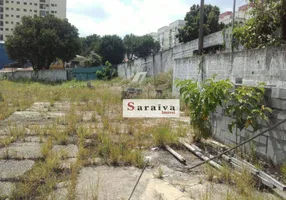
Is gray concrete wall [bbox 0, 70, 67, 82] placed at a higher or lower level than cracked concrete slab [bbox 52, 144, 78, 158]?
higher

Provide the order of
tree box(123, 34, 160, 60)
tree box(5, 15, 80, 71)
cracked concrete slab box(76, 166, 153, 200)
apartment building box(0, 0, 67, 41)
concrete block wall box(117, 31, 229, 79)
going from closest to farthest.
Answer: cracked concrete slab box(76, 166, 153, 200) → concrete block wall box(117, 31, 229, 79) → tree box(5, 15, 80, 71) → tree box(123, 34, 160, 60) → apartment building box(0, 0, 67, 41)

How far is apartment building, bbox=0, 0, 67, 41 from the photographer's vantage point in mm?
62312

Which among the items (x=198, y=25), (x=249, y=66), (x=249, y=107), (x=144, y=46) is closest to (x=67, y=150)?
(x=249, y=107)

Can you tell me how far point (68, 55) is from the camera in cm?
2366

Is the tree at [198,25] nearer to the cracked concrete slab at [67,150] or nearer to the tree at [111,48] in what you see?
the tree at [111,48]

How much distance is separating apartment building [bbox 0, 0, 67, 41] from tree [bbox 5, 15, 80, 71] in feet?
141

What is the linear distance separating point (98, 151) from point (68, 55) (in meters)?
21.8

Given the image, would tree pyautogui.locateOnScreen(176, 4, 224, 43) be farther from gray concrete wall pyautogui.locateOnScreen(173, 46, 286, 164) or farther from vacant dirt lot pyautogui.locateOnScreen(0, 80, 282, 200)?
vacant dirt lot pyautogui.locateOnScreen(0, 80, 282, 200)

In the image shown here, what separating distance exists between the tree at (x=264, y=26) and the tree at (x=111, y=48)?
93.7 feet

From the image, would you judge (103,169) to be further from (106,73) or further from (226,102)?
(106,73)

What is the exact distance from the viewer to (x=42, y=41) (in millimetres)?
21562

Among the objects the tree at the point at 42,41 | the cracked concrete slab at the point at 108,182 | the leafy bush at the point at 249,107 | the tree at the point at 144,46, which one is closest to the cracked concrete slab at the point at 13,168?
the cracked concrete slab at the point at 108,182

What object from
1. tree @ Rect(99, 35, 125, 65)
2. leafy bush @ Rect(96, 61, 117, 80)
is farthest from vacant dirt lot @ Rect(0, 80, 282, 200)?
tree @ Rect(99, 35, 125, 65)

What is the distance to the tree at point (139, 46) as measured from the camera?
42.7m
